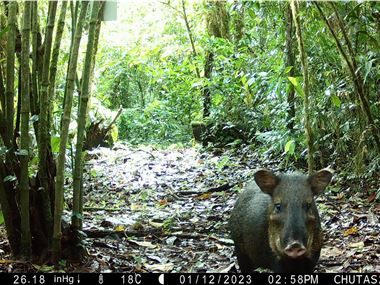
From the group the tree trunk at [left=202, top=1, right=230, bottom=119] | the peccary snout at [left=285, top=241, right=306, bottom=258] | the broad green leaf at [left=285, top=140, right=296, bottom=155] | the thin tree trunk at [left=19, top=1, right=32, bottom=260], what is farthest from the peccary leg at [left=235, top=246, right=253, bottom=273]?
the tree trunk at [left=202, top=1, right=230, bottom=119]

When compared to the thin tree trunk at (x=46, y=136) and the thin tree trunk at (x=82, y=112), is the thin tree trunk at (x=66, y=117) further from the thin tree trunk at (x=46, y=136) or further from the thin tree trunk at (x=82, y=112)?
the thin tree trunk at (x=46, y=136)

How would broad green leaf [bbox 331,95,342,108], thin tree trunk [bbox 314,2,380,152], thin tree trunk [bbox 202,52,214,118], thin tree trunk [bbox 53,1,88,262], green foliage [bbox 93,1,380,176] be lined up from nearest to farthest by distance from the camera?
thin tree trunk [bbox 53,1,88,262], thin tree trunk [bbox 314,2,380,152], broad green leaf [bbox 331,95,342,108], green foliage [bbox 93,1,380,176], thin tree trunk [bbox 202,52,214,118]

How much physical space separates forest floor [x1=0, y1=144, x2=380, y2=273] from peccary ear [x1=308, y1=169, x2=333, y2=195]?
2.04 ft

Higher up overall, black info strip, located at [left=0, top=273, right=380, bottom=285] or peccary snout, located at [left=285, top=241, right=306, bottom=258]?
peccary snout, located at [left=285, top=241, right=306, bottom=258]

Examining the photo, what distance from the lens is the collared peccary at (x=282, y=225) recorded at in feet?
9.67

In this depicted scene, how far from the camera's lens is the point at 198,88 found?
35.4 ft

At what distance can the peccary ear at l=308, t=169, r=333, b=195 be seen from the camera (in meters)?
3.30

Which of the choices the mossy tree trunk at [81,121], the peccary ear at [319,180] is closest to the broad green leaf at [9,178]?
the mossy tree trunk at [81,121]

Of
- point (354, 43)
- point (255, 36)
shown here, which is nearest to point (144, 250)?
point (354, 43)

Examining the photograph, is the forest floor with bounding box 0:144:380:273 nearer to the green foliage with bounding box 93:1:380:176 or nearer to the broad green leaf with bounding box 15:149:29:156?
the green foliage with bounding box 93:1:380:176

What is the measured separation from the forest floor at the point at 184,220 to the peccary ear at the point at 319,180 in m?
0.62

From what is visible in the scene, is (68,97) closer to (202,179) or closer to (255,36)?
(202,179)

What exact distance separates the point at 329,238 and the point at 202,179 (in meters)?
2.92

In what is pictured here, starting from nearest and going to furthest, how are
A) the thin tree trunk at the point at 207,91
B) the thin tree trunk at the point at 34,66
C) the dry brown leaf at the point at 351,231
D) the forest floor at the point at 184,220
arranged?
1. the thin tree trunk at the point at 34,66
2. the forest floor at the point at 184,220
3. the dry brown leaf at the point at 351,231
4. the thin tree trunk at the point at 207,91
